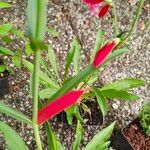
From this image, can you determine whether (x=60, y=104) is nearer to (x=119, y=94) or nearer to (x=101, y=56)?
(x=101, y=56)

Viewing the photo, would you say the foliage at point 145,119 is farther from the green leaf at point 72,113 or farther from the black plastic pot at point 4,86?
the black plastic pot at point 4,86

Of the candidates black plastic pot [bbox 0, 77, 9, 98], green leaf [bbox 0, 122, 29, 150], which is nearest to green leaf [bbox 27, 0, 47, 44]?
green leaf [bbox 0, 122, 29, 150]

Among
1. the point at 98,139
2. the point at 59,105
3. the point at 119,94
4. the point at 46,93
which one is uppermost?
the point at 46,93

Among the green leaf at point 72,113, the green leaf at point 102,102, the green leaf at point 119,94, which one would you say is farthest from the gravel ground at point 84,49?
the green leaf at point 102,102

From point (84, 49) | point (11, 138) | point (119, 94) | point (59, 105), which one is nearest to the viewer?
point (59, 105)

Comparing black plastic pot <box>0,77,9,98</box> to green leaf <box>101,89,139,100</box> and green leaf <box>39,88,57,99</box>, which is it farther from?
green leaf <box>101,89,139,100</box>

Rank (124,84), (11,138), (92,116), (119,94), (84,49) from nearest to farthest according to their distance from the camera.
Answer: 1. (11,138)
2. (119,94)
3. (124,84)
4. (92,116)
5. (84,49)

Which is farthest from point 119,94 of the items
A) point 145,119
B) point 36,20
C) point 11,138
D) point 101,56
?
point 36,20
